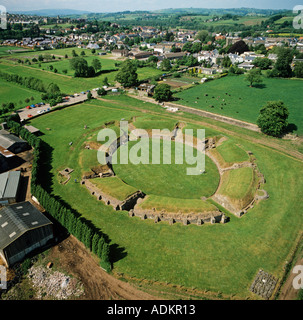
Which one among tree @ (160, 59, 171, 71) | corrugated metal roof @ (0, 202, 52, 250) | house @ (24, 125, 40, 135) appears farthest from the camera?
tree @ (160, 59, 171, 71)

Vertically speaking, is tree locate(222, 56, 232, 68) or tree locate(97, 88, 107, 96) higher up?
tree locate(222, 56, 232, 68)

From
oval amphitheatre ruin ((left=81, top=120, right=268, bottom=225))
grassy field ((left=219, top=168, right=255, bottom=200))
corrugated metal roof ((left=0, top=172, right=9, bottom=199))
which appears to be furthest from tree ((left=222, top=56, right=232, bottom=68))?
corrugated metal roof ((left=0, top=172, right=9, bottom=199))

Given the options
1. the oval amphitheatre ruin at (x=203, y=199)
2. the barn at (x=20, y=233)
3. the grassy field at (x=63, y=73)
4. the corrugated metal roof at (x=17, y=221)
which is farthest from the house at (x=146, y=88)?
the barn at (x=20, y=233)

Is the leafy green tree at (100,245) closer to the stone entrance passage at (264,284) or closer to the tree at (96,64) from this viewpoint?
the stone entrance passage at (264,284)

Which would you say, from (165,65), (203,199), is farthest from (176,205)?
(165,65)

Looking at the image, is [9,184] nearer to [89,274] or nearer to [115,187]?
[115,187]

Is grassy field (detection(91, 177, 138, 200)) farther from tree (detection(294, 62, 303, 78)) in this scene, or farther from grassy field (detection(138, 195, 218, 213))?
tree (detection(294, 62, 303, 78))
